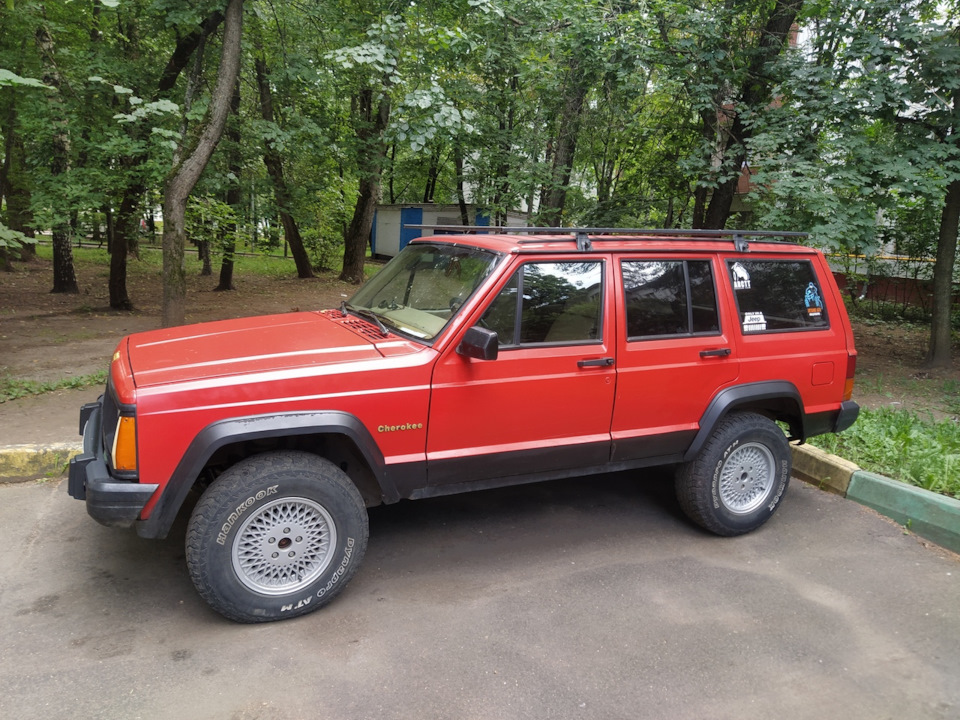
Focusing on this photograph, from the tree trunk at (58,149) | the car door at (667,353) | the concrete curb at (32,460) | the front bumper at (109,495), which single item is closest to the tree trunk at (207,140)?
the tree trunk at (58,149)

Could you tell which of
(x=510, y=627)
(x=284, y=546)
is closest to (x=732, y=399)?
(x=510, y=627)

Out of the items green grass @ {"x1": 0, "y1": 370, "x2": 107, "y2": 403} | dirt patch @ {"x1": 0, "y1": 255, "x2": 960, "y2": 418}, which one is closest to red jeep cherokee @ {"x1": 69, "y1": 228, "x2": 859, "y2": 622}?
green grass @ {"x1": 0, "y1": 370, "x2": 107, "y2": 403}

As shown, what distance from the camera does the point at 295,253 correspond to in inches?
810

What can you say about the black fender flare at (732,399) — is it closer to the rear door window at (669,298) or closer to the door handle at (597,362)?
the rear door window at (669,298)

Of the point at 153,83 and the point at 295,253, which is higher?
the point at 153,83

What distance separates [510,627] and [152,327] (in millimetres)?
9991

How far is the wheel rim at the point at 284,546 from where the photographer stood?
3.35 meters

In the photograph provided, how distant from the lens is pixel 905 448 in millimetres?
5680

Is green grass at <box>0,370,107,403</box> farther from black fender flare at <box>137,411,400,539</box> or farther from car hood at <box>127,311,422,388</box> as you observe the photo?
black fender flare at <box>137,411,400,539</box>

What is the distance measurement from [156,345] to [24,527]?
1558mm

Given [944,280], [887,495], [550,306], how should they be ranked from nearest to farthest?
[550,306]
[887,495]
[944,280]

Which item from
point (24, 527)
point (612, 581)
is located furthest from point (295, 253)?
point (612, 581)

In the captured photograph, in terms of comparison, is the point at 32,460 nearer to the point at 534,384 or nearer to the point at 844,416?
the point at 534,384

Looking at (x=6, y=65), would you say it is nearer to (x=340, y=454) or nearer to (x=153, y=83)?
(x=153, y=83)
